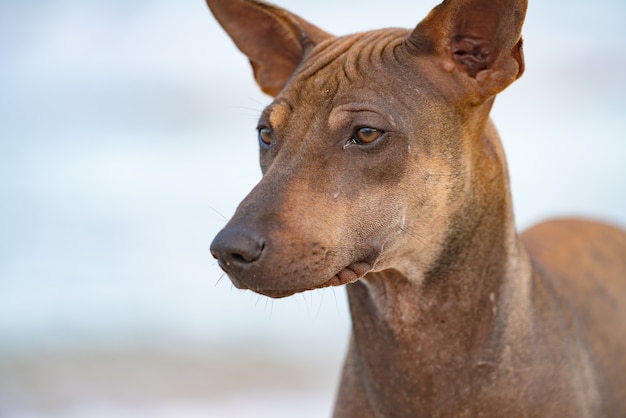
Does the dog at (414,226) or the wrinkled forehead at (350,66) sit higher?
the wrinkled forehead at (350,66)

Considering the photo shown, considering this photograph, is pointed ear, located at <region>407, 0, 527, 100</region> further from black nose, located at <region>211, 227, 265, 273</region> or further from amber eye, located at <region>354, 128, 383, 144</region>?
black nose, located at <region>211, 227, 265, 273</region>

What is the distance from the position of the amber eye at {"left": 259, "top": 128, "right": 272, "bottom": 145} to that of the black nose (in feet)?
1.99

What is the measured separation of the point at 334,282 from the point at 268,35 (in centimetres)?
143

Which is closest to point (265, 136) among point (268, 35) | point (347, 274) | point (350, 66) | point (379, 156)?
point (350, 66)

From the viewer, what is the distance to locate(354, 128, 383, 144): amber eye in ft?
11.9

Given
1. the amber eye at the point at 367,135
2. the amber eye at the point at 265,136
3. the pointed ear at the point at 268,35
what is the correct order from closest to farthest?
the amber eye at the point at 367,135 < the amber eye at the point at 265,136 < the pointed ear at the point at 268,35

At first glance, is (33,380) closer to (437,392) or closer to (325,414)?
(325,414)

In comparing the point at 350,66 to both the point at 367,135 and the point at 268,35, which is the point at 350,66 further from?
the point at 268,35

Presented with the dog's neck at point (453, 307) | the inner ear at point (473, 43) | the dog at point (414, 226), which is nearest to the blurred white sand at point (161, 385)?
the dog at point (414, 226)

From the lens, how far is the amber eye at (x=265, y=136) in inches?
153

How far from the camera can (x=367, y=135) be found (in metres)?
3.64

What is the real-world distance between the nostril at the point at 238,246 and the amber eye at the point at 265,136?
608 millimetres

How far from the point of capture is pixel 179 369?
8523 mm

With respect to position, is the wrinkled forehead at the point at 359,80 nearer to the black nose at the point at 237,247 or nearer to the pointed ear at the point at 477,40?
the pointed ear at the point at 477,40
